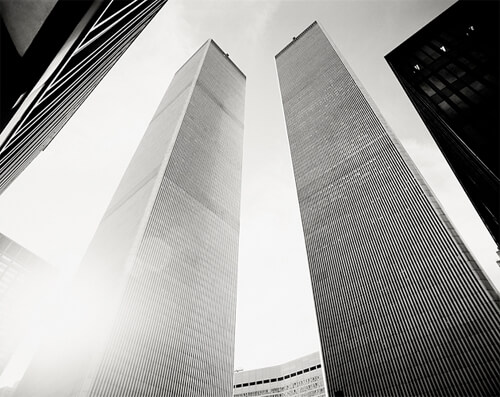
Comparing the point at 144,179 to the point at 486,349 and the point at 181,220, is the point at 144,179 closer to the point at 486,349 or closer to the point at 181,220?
the point at 181,220

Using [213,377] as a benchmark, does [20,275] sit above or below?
above

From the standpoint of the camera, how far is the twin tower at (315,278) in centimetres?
2886

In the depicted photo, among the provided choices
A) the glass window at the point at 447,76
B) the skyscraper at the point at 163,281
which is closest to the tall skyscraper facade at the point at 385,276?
the glass window at the point at 447,76

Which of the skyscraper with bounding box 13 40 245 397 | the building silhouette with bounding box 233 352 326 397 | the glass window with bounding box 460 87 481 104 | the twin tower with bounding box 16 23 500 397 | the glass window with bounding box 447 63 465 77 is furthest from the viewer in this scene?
the building silhouette with bounding box 233 352 326 397

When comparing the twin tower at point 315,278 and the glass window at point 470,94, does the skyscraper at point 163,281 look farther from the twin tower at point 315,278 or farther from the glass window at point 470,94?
the glass window at point 470,94

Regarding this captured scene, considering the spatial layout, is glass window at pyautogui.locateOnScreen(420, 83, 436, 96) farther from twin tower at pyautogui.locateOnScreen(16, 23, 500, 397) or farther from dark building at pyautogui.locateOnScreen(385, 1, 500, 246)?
twin tower at pyautogui.locateOnScreen(16, 23, 500, 397)

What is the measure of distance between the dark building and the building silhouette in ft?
227

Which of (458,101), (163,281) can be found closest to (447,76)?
(458,101)

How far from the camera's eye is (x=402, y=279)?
1326 inches

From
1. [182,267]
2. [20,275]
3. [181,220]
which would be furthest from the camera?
[20,275]

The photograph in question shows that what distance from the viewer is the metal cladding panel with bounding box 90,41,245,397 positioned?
3575cm

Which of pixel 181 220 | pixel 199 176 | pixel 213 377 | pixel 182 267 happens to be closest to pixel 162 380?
pixel 213 377

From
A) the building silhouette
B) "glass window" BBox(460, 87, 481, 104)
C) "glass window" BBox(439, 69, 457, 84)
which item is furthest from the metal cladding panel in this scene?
the building silhouette

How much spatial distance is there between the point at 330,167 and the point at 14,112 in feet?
170
